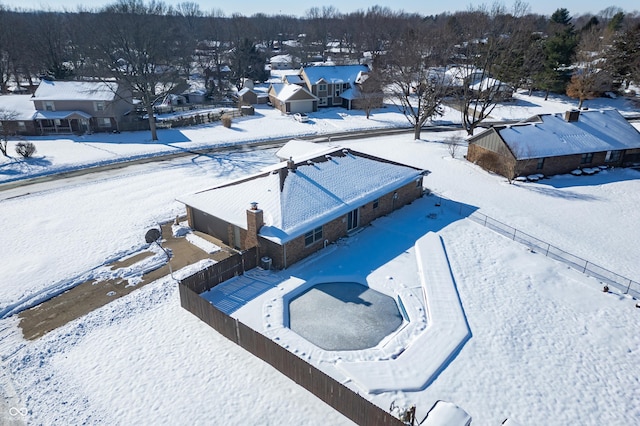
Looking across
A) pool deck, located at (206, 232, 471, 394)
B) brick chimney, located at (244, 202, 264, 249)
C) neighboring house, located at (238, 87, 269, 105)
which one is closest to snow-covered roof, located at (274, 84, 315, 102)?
neighboring house, located at (238, 87, 269, 105)

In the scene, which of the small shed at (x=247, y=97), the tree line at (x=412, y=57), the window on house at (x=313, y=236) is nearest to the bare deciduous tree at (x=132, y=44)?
the tree line at (x=412, y=57)

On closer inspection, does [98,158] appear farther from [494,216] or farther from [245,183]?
[494,216]

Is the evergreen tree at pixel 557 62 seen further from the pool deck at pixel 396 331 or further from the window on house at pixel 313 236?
the window on house at pixel 313 236

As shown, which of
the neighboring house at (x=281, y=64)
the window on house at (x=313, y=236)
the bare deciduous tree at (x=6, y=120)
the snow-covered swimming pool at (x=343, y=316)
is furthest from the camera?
the neighboring house at (x=281, y=64)

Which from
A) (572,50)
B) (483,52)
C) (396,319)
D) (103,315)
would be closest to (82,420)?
(103,315)

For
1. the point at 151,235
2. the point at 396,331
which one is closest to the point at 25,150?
the point at 151,235

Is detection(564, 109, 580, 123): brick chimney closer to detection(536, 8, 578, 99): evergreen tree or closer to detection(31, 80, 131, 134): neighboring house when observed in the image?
detection(536, 8, 578, 99): evergreen tree

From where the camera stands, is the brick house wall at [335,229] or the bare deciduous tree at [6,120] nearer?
the brick house wall at [335,229]

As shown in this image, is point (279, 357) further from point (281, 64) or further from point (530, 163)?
point (281, 64)
